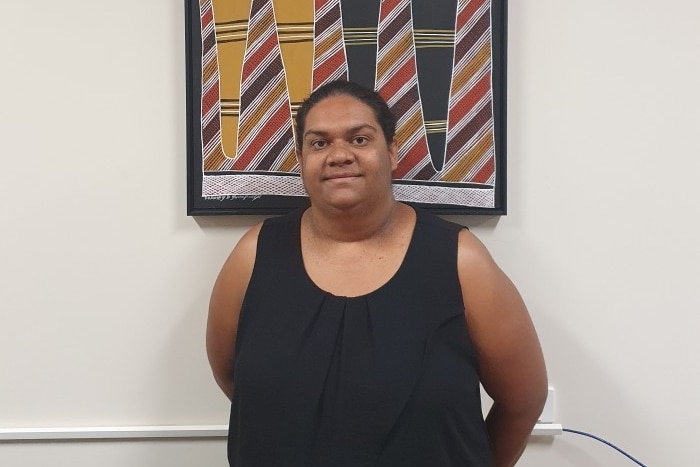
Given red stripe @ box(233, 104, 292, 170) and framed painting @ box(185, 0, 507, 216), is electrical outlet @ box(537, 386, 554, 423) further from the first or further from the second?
red stripe @ box(233, 104, 292, 170)

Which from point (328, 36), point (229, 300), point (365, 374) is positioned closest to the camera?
point (365, 374)

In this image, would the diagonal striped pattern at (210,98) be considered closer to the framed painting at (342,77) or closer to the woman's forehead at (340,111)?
the framed painting at (342,77)

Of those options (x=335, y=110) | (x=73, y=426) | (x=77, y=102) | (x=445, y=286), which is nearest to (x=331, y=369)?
(x=445, y=286)

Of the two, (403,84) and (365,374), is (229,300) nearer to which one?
(365,374)

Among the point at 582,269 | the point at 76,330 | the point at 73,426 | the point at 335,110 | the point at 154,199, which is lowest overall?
the point at 73,426

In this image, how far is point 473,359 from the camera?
982mm

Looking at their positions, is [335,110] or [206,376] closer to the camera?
[335,110]

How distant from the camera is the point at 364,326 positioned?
939mm

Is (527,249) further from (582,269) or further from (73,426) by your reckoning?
(73,426)

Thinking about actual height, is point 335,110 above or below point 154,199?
above

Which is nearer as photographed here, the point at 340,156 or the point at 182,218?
the point at 340,156

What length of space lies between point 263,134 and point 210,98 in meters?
0.14

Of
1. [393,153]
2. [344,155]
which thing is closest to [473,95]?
[393,153]

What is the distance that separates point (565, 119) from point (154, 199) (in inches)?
36.2
